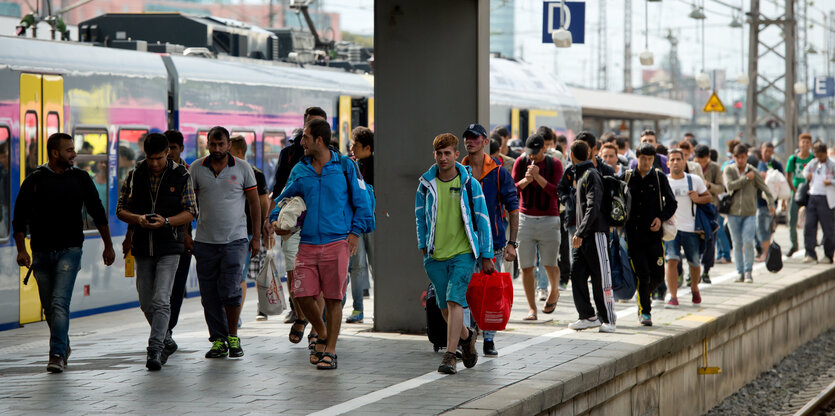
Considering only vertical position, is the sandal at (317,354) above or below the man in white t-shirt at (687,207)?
below

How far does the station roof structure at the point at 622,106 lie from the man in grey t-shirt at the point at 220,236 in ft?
75.7

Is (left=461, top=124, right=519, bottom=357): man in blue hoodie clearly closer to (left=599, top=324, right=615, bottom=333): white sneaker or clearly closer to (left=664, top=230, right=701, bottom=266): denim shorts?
(left=599, top=324, right=615, bottom=333): white sneaker

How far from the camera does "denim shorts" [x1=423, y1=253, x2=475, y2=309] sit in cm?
831

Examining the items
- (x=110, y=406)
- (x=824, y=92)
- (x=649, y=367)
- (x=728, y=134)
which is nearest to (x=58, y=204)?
(x=110, y=406)

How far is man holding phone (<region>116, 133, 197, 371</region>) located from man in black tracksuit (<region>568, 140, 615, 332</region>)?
11.6ft

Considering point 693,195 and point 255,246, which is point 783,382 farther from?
point 255,246

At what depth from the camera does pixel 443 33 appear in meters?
10.0

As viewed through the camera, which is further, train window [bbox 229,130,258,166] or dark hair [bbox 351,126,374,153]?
train window [bbox 229,130,258,166]

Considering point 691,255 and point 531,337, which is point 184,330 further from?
point 691,255

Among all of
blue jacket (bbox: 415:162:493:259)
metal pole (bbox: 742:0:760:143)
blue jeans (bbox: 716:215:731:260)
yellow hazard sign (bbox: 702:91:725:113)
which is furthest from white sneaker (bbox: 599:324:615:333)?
metal pole (bbox: 742:0:760:143)

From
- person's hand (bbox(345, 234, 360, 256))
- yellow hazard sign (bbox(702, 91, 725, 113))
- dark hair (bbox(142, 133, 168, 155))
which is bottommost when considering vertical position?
person's hand (bbox(345, 234, 360, 256))

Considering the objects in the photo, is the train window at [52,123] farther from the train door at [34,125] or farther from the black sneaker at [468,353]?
the black sneaker at [468,353]

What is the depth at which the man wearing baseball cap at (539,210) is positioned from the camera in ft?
37.7

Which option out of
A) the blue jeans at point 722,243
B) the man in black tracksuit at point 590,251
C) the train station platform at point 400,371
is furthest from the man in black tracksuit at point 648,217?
the blue jeans at point 722,243
